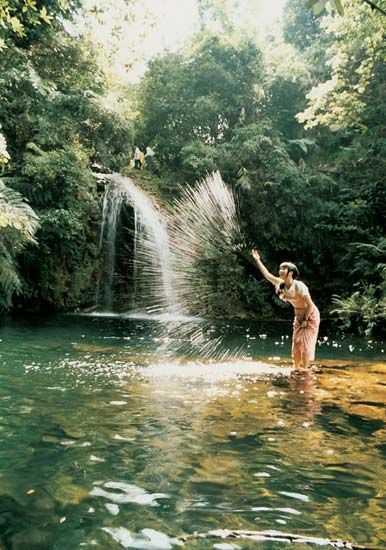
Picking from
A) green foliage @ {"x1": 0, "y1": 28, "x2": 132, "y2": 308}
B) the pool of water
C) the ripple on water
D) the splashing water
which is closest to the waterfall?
the splashing water

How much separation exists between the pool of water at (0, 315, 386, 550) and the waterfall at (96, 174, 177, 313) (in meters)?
10.2

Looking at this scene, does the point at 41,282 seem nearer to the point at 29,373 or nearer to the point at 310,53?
the point at 29,373

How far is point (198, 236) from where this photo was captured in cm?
2105

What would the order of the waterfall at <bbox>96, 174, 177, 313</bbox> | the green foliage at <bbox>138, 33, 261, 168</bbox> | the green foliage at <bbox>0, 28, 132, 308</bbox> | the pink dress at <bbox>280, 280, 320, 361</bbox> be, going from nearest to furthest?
the pink dress at <bbox>280, 280, 320, 361</bbox>
the green foliage at <bbox>0, 28, 132, 308</bbox>
the waterfall at <bbox>96, 174, 177, 313</bbox>
the green foliage at <bbox>138, 33, 261, 168</bbox>

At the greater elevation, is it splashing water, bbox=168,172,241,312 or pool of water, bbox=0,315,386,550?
splashing water, bbox=168,172,241,312

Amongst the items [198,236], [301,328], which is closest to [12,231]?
[301,328]

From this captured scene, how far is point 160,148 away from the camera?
2561 centimetres

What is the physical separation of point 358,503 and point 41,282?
16.2 m

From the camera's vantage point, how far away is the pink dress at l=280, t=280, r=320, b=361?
8.78 m

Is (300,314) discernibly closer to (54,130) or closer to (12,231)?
(12,231)

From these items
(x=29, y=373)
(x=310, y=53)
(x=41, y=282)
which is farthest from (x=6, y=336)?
(x=310, y=53)

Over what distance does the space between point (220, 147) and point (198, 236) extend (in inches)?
157

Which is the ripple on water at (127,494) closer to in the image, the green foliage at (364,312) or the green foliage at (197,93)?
the green foliage at (364,312)

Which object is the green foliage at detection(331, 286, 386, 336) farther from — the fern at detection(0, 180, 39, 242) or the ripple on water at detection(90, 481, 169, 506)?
the ripple on water at detection(90, 481, 169, 506)
